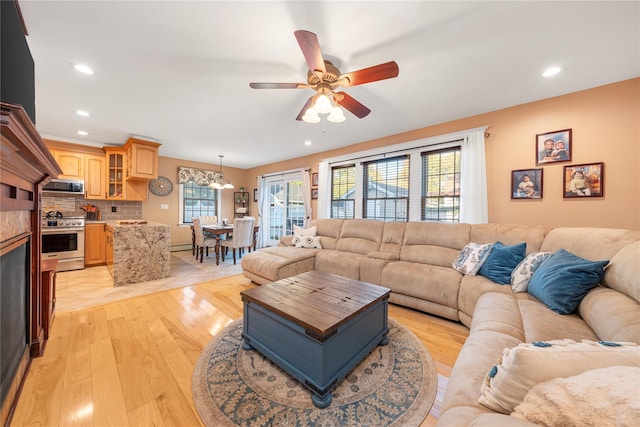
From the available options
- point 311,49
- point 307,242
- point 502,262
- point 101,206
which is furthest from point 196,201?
point 502,262

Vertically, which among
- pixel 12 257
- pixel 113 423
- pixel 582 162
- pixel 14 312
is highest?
pixel 582 162

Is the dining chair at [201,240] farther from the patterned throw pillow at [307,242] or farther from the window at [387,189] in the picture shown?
the window at [387,189]

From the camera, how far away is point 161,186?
18.7 feet

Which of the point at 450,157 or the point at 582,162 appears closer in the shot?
the point at 582,162

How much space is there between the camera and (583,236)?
201 centimetres

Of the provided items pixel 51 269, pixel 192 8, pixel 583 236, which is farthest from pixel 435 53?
pixel 51 269

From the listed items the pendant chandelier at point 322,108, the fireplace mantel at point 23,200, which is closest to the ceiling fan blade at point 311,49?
the pendant chandelier at point 322,108

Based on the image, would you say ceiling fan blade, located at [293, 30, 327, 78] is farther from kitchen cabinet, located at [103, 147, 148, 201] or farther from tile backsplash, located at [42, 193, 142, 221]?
tile backsplash, located at [42, 193, 142, 221]

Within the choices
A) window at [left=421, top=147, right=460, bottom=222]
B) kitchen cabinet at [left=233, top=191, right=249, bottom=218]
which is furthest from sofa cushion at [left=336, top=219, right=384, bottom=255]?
kitchen cabinet at [left=233, top=191, right=249, bottom=218]

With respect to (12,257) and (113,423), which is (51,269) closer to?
(12,257)

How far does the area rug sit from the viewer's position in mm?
1292

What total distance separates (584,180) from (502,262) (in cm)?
136

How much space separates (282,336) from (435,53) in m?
2.54

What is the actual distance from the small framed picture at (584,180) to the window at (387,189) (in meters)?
1.86
